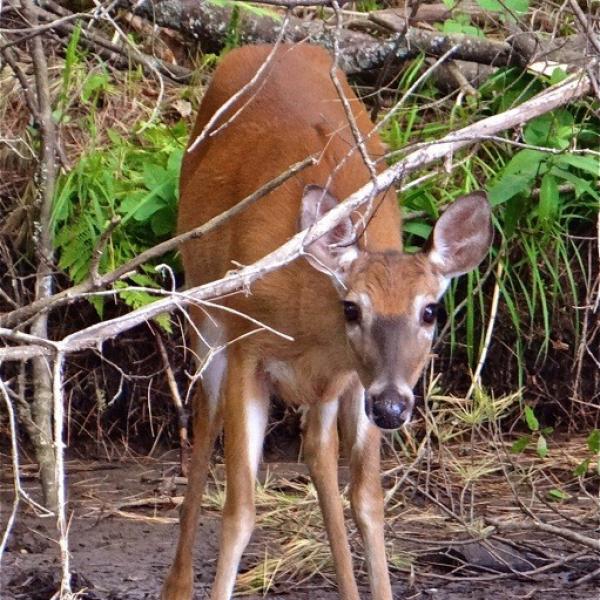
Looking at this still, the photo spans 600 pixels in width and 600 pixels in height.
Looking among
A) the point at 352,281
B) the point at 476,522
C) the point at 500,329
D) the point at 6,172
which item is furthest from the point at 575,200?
the point at 6,172

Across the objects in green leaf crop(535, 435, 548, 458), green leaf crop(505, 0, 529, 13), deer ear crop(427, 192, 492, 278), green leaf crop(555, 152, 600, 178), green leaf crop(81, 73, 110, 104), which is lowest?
green leaf crop(535, 435, 548, 458)

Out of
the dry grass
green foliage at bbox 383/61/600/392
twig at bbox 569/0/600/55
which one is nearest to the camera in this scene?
twig at bbox 569/0/600/55

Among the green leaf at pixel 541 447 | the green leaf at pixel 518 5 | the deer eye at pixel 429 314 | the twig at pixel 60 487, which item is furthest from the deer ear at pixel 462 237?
the twig at pixel 60 487

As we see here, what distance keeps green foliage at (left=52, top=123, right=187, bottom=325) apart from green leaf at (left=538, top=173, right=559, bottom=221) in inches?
63.8

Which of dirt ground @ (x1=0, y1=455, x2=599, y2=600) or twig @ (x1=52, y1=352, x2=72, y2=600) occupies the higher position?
twig @ (x1=52, y1=352, x2=72, y2=600)

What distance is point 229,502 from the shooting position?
493 cm

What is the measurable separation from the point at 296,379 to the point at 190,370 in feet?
4.89

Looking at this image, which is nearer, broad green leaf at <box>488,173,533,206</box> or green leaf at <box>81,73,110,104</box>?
broad green leaf at <box>488,173,533,206</box>

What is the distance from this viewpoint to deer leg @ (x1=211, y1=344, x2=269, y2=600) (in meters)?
4.88

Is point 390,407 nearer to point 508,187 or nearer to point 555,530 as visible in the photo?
point 555,530

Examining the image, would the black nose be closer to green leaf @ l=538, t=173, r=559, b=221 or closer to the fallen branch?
the fallen branch

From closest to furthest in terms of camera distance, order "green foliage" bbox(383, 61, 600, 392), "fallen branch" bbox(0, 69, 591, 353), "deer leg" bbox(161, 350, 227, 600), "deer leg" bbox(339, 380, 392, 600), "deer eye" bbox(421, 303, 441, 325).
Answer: "fallen branch" bbox(0, 69, 591, 353) < "deer eye" bbox(421, 303, 441, 325) < "deer leg" bbox(339, 380, 392, 600) < "deer leg" bbox(161, 350, 227, 600) < "green foliage" bbox(383, 61, 600, 392)

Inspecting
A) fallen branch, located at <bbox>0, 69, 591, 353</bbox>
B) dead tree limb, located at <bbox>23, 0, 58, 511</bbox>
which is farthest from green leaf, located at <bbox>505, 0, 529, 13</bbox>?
dead tree limb, located at <bbox>23, 0, 58, 511</bbox>

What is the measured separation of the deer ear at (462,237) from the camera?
15.7 feet
